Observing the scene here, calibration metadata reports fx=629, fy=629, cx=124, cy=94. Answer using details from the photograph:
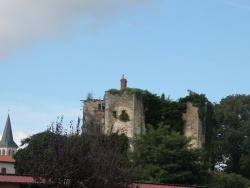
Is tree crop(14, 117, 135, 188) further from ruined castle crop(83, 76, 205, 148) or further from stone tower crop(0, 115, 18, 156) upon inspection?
stone tower crop(0, 115, 18, 156)

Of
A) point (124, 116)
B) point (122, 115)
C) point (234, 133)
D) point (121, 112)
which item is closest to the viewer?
point (124, 116)

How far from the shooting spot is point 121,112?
213 feet

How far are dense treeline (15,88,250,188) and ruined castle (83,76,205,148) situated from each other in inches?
26.1

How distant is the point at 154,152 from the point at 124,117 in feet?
31.6

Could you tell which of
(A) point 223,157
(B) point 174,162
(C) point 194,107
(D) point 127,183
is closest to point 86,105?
(C) point 194,107

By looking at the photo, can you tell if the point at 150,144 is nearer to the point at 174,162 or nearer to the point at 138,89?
the point at 174,162

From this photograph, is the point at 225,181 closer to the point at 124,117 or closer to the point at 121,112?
the point at 124,117

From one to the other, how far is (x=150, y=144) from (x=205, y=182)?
606 centimetres

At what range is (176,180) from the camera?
2121 inches

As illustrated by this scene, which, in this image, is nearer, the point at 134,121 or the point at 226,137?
the point at 134,121

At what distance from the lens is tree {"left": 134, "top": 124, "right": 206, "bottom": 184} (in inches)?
→ 2124

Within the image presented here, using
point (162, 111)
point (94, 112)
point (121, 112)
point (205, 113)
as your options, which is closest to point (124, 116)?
point (121, 112)

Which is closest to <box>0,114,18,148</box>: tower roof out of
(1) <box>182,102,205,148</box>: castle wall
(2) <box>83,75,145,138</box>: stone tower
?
(2) <box>83,75,145,138</box>: stone tower

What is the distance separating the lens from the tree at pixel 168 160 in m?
53.9
